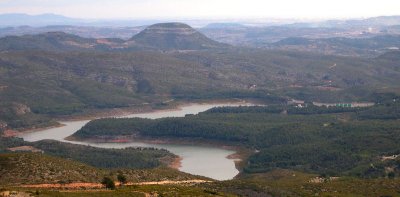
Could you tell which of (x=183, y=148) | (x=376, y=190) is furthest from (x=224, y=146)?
(x=376, y=190)

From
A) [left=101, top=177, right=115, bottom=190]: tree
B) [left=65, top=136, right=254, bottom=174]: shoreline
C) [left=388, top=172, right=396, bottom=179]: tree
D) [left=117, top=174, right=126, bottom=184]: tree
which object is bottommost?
[left=65, top=136, right=254, bottom=174]: shoreline

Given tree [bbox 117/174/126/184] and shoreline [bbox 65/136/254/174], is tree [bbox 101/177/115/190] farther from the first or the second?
shoreline [bbox 65/136/254/174]

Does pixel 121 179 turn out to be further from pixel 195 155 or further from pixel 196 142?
pixel 196 142

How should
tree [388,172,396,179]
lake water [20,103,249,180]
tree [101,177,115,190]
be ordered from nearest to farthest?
tree [101,177,115,190]
tree [388,172,396,179]
lake water [20,103,249,180]

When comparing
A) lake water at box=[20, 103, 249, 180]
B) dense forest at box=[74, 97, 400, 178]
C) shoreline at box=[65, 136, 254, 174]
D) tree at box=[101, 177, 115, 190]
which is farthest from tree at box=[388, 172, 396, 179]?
tree at box=[101, 177, 115, 190]

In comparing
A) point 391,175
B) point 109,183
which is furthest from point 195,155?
point 109,183

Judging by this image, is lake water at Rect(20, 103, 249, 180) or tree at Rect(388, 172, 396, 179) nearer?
tree at Rect(388, 172, 396, 179)

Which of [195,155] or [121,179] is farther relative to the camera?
[195,155]

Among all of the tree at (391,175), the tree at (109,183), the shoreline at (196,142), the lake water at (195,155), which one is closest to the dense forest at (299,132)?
the tree at (391,175)
